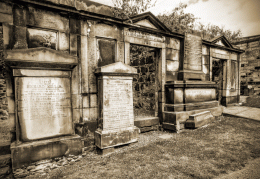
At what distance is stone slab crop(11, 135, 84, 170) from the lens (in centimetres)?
267

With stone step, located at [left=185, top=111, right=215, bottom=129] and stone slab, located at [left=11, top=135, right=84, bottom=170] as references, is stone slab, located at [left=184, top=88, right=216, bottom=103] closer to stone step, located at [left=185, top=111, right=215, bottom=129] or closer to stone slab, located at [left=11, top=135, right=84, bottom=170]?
stone step, located at [left=185, top=111, right=215, bottom=129]

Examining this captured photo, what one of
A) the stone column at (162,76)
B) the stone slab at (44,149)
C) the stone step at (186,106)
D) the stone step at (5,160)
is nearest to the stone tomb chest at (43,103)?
the stone slab at (44,149)

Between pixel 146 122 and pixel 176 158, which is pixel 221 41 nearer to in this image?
pixel 146 122

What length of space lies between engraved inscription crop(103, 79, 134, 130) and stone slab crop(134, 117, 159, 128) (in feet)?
2.99

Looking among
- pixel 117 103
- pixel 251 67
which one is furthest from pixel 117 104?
pixel 251 67

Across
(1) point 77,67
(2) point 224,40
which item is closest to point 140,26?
(1) point 77,67

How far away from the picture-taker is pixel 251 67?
11.0 meters

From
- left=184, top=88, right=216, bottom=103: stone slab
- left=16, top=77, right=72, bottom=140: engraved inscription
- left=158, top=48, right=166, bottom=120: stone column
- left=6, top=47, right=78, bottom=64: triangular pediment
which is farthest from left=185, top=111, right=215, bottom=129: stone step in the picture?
left=6, top=47, right=78, bottom=64: triangular pediment

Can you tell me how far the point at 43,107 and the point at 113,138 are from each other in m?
1.75

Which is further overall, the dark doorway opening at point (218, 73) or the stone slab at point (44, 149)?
the dark doorway opening at point (218, 73)

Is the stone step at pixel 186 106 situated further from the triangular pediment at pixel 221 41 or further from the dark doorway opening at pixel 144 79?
the triangular pediment at pixel 221 41

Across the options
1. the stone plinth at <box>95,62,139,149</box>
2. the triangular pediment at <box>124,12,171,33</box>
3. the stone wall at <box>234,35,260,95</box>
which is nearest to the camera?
the stone plinth at <box>95,62,139,149</box>

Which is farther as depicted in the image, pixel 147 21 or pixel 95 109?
pixel 147 21

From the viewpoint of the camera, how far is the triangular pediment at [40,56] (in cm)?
262
